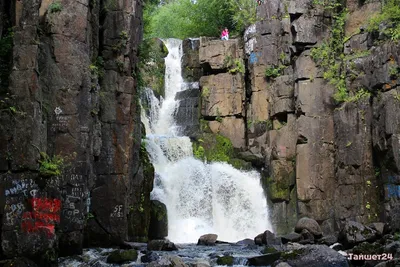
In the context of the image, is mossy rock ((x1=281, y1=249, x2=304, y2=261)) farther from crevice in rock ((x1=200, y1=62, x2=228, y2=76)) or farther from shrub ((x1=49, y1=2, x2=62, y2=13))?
crevice in rock ((x1=200, y1=62, x2=228, y2=76))

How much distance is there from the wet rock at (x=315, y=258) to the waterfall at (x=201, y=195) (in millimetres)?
10524

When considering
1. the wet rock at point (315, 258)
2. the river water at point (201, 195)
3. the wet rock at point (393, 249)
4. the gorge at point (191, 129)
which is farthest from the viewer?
the river water at point (201, 195)

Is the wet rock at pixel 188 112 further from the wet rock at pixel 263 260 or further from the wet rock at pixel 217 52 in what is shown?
the wet rock at pixel 263 260

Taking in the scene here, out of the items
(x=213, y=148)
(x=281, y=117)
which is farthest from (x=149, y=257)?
(x=281, y=117)

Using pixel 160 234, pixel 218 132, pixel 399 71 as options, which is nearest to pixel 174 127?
pixel 218 132

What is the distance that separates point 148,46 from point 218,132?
282 inches

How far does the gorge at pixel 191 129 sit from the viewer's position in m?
14.9

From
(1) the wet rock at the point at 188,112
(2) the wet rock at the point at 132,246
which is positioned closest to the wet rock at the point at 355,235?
(2) the wet rock at the point at 132,246

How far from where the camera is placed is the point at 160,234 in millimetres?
23875

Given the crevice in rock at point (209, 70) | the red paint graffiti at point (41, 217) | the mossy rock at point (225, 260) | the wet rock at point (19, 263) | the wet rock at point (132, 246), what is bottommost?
the wet rock at point (132, 246)

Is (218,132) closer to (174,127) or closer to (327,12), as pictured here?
(174,127)

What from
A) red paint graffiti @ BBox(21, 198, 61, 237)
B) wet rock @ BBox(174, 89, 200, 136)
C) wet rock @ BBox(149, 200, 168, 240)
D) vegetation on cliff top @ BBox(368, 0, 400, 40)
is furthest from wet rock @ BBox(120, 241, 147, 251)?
vegetation on cliff top @ BBox(368, 0, 400, 40)

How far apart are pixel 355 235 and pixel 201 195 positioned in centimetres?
970

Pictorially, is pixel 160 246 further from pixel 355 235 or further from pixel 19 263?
pixel 355 235
